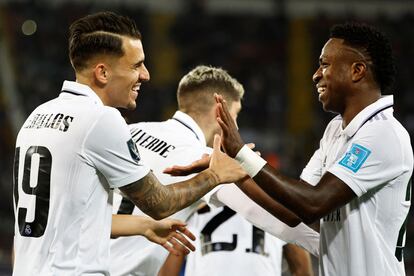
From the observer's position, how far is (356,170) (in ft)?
10.8

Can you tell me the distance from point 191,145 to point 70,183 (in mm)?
1363

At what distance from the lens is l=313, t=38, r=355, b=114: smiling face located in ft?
11.6

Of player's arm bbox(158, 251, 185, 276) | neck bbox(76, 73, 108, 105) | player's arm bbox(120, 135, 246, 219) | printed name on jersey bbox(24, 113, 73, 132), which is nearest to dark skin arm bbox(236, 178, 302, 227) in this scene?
player's arm bbox(120, 135, 246, 219)

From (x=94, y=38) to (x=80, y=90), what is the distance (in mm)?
237

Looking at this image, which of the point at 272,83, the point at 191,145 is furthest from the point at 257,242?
the point at 272,83

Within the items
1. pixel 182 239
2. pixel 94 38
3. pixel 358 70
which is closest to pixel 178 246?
pixel 182 239

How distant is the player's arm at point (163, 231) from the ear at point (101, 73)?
0.67 m

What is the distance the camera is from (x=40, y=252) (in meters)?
3.06

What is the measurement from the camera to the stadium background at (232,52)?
44.2ft

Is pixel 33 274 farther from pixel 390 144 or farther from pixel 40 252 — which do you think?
pixel 390 144

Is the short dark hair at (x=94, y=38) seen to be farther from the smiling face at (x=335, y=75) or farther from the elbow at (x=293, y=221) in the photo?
the elbow at (x=293, y=221)

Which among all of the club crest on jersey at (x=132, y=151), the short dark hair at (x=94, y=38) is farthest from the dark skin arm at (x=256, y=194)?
the short dark hair at (x=94, y=38)

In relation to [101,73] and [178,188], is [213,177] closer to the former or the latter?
[178,188]

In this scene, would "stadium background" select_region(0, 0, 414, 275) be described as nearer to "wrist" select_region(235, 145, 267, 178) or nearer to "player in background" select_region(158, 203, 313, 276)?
"player in background" select_region(158, 203, 313, 276)
